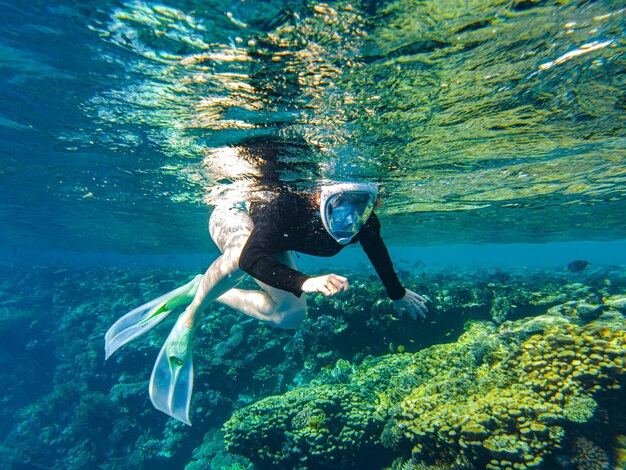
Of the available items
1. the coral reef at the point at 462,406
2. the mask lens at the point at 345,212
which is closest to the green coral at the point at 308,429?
the coral reef at the point at 462,406

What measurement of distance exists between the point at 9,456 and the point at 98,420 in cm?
517

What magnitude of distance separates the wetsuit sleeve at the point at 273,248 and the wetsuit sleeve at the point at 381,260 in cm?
142

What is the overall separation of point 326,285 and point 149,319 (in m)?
5.96

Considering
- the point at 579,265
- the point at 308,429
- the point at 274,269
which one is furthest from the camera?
the point at 579,265

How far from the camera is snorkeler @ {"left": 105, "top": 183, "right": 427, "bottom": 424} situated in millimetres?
3260

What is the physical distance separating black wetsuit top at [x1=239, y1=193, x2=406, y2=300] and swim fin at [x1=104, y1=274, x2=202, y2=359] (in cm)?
359

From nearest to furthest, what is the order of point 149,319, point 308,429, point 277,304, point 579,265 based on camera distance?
point 277,304 → point 308,429 → point 149,319 → point 579,265

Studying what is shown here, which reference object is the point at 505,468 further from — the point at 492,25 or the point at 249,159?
the point at 249,159

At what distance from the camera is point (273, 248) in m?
3.50

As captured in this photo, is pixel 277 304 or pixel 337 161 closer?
pixel 277 304

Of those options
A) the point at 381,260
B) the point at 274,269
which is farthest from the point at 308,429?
the point at 274,269

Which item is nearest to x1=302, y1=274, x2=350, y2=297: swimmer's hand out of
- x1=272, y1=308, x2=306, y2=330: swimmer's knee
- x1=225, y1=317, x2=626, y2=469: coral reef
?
x1=272, y1=308, x2=306, y2=330: swimmer's knee

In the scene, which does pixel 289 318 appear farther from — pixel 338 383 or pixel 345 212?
pixel 338 383

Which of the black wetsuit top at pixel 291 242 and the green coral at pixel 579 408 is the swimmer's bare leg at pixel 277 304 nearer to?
the black wetsuit top at pixel 291 242
